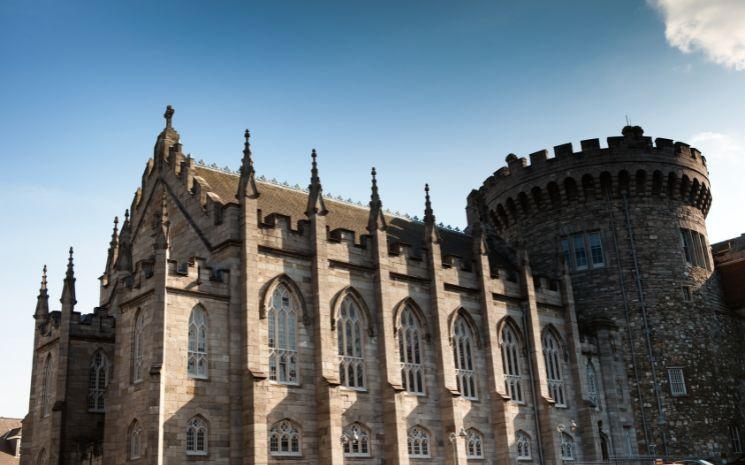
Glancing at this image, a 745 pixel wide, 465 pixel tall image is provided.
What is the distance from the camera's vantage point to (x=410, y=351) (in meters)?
35.2

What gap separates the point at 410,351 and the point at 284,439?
7840 mm

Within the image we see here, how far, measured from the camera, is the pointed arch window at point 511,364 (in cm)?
3866

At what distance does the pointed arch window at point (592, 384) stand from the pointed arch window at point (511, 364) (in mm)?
4665

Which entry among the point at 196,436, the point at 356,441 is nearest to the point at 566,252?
the point at 356,441

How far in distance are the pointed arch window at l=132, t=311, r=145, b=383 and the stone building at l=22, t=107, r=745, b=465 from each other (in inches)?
4.4

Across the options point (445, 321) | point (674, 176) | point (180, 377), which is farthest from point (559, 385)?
point (180, 377)

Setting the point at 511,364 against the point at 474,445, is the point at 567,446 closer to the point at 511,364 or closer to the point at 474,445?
the point at 511,364

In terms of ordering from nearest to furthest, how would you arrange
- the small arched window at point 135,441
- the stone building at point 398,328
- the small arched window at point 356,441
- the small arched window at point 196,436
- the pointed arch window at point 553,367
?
the small arched window at point 196,436, the small arched window at point 135,441, the stone building at point 398,328, the small arched window at point 356,441, the pointed arch window at point 553,367

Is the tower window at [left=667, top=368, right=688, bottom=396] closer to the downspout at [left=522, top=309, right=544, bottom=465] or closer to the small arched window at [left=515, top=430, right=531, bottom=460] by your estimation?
the downspout at [left=522, top=309, right=544, bottom=465]

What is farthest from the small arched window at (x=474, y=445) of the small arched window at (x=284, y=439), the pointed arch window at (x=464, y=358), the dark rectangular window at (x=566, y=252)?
the dark rectangular window at (x=566, y=252)

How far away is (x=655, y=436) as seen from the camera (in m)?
41.3

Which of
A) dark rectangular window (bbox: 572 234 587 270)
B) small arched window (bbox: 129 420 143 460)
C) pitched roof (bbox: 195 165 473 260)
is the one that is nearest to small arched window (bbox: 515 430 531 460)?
pitched roof (bbox: 195 165 473 260)

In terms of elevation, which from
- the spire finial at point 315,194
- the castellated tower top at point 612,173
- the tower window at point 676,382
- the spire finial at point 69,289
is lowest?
the tower window at point 676,382

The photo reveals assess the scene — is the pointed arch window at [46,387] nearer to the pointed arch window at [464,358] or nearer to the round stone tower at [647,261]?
the pointed arch window at [464,358]
